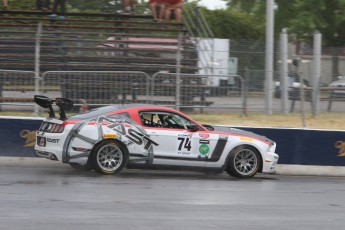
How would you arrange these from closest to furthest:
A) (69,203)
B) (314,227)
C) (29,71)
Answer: (314,227), (69,203), (29,71)

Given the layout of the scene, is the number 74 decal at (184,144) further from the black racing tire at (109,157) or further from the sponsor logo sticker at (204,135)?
the black racing tire at (109,157)

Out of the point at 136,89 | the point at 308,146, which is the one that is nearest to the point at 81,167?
the point at 136,89

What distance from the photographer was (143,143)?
12117 millimetres

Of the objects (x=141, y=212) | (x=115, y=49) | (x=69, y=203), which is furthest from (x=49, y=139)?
(x=115, y=49)

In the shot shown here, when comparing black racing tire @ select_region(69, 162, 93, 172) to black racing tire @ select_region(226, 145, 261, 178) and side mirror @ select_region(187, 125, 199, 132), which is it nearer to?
side mirror @ select_region(187, 125, 199, 132)

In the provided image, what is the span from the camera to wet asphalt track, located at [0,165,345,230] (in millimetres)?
8156

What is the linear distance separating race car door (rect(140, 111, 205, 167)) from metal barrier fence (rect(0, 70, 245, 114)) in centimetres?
457

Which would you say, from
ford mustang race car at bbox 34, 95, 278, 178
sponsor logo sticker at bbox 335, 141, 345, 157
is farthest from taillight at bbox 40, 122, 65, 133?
sponsor logo sticker at bbox 335, 141, 345, 157

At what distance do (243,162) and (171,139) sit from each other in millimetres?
1489

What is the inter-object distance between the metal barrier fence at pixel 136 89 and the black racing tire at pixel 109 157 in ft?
15.9

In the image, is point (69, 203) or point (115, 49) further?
point (115, 49)

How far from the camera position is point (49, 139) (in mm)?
11898

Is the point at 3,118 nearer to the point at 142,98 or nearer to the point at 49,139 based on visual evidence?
the point at 49,139

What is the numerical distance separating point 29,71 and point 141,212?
8992mm
